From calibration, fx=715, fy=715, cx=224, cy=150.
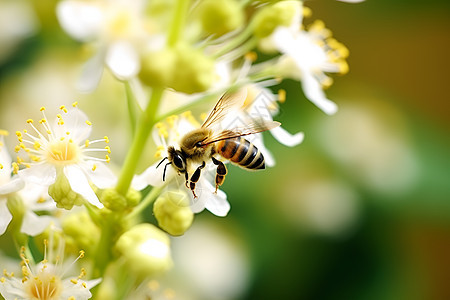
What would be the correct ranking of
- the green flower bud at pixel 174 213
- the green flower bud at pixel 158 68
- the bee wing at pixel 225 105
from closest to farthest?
the green flower bud at pixel 158 68
the green flower bud at pixel 174 213
the bee wing at pixel 225 105

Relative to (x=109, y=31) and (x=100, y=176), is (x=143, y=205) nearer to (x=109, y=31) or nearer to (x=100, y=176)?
(x=100, y=176)

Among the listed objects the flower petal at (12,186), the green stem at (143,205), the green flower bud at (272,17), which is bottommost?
the green stem at (143,205)

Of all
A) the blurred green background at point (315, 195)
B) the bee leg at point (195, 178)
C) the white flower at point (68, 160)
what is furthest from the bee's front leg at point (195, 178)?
the blurred green background at point (315, 195)

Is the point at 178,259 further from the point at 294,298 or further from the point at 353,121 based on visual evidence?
the point at 353,121

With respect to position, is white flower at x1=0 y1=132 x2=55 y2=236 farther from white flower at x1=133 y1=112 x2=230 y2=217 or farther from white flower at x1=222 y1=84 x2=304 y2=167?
white flower at x1=222 y1=84 x2=304 y2=167

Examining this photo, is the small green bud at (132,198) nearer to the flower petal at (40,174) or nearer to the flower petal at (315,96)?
the flower petal at (40,174)

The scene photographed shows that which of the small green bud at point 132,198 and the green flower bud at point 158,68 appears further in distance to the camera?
the small green bud at point 132,198

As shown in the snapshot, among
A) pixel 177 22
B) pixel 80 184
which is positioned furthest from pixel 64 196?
pixel 177 22
